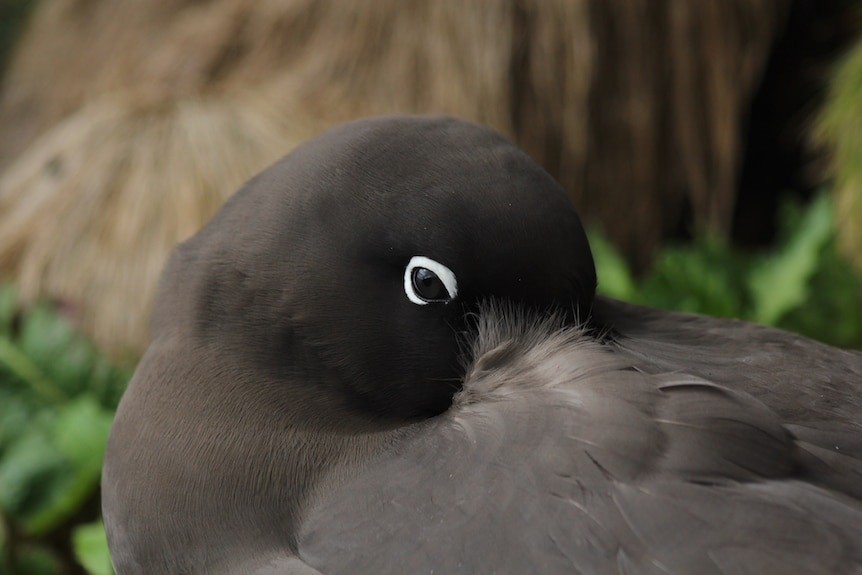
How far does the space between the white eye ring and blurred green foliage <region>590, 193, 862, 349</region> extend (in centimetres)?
147

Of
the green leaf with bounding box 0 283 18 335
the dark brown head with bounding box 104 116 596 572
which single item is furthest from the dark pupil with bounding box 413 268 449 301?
the green leaf with bounding box 0 283 18 335

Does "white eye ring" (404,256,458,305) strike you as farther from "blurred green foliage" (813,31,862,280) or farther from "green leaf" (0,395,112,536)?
"blurred green foliage" (813,31,862,280)

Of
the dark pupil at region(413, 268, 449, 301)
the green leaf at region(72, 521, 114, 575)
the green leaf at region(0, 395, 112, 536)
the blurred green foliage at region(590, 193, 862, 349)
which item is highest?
the dark pupil at region(413, 268, 449, 301)

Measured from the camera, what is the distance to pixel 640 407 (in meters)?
1.14

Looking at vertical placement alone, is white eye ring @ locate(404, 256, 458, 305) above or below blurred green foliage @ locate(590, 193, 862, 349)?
above

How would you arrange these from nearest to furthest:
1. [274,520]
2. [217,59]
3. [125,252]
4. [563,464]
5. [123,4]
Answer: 1. [563,464]
2. [274,520]
3. [125,252]
4. [217,59]
5. [123,4]

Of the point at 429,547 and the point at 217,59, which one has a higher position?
the point at 217,59

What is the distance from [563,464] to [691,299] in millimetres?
1691

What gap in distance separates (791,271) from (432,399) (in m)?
1.75

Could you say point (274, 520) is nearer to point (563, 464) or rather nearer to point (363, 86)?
point (563, 464)

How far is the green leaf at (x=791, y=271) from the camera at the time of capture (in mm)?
2707

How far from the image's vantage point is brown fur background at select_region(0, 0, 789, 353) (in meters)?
3.09

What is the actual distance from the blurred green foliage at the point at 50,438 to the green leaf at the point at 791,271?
1.70 m

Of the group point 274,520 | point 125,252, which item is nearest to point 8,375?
point 125,252
